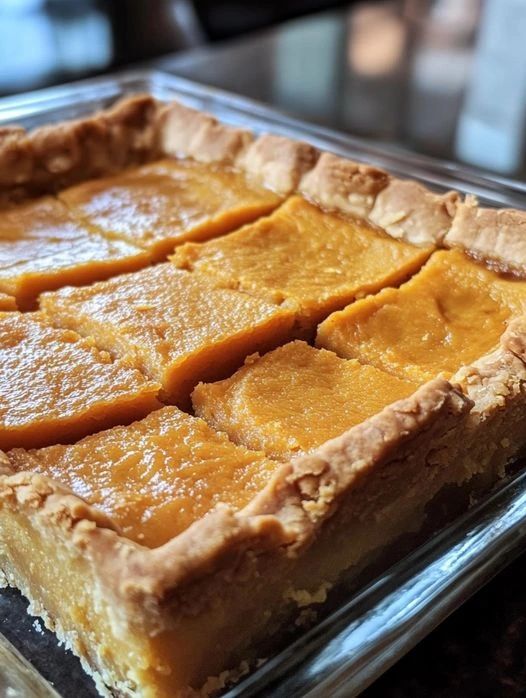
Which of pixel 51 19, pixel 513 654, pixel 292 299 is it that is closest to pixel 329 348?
pixel 292 299

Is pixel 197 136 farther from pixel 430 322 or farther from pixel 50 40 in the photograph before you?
pixel 50 40

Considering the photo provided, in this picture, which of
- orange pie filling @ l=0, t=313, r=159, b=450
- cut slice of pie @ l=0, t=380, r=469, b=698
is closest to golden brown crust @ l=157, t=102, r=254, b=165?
orange pie filling @ l=0, t=313, r=159, b=450

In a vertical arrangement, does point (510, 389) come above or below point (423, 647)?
above

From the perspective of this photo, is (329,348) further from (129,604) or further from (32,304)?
(129,604)

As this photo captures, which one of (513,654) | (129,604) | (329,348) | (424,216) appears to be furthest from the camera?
(424,216)

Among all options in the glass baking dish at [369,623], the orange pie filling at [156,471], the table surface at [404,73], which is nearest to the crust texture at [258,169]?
the glass baking dish at [369,623]

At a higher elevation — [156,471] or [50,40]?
[156,471]

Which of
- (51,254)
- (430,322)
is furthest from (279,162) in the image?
(430,322)

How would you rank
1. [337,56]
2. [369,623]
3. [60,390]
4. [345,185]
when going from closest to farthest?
[369,623] → [60,390] → [345,185] → [337,56]

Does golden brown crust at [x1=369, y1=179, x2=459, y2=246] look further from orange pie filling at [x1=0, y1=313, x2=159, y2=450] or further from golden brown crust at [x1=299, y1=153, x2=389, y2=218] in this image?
orange pie filling at [x1=0, y1=313, x2=159, y2=450]
